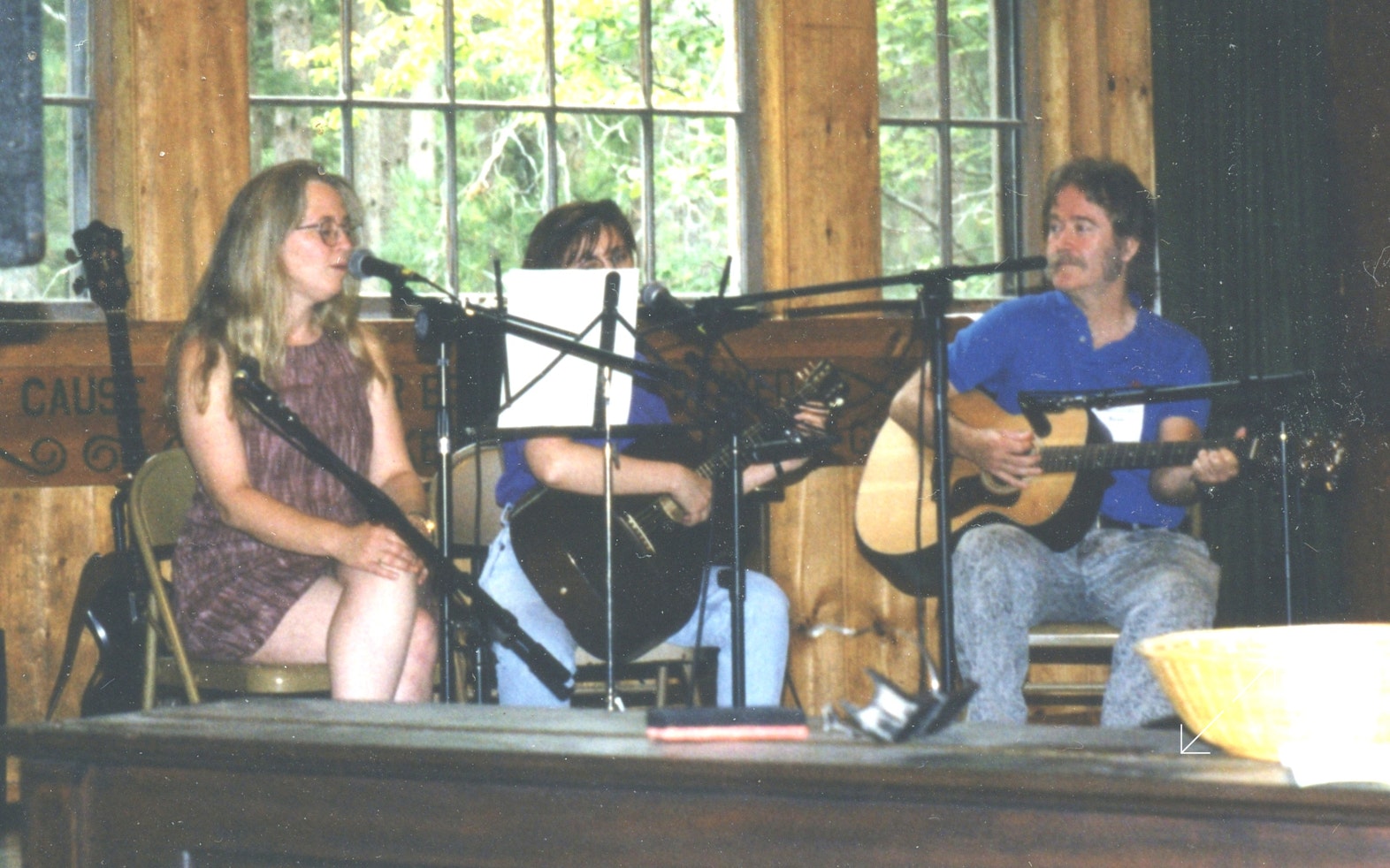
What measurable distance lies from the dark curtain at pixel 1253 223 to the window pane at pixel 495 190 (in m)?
1.73

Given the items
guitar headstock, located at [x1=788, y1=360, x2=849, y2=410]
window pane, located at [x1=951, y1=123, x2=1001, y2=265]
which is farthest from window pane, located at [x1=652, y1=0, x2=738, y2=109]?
guitar headstock, located at [x1=788, y1=360, x2=849, y2=410]

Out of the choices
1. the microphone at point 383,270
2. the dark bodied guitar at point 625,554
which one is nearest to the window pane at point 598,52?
the dark bodied guitar at point 625,554

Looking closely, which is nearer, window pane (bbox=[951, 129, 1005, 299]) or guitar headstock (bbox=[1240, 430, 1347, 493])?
guitar headstock (bbox=[1240, 430, 1347, 493])

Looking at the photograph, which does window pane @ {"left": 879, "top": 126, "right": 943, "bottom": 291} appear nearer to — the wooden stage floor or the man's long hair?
the man's long hair

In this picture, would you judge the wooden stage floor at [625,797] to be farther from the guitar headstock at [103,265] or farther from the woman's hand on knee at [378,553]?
the guitar headstock at [103,265]

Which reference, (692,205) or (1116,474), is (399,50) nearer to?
(692,205)

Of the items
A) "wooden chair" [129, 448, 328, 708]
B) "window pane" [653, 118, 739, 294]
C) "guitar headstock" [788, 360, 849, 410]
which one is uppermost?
"window pane" [653, 118, 739, 294]

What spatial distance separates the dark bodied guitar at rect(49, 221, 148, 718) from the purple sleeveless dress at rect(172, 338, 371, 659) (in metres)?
0.49

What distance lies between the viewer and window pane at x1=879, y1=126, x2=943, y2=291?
4352 millimetres

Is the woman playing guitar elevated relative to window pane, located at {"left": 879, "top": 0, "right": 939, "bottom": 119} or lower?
lower

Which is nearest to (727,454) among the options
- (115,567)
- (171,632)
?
(171,632)

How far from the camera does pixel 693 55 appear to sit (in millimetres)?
4219

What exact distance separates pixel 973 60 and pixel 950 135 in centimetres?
24

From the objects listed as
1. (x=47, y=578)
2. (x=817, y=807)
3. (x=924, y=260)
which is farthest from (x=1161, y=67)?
(x=817, y=807)
